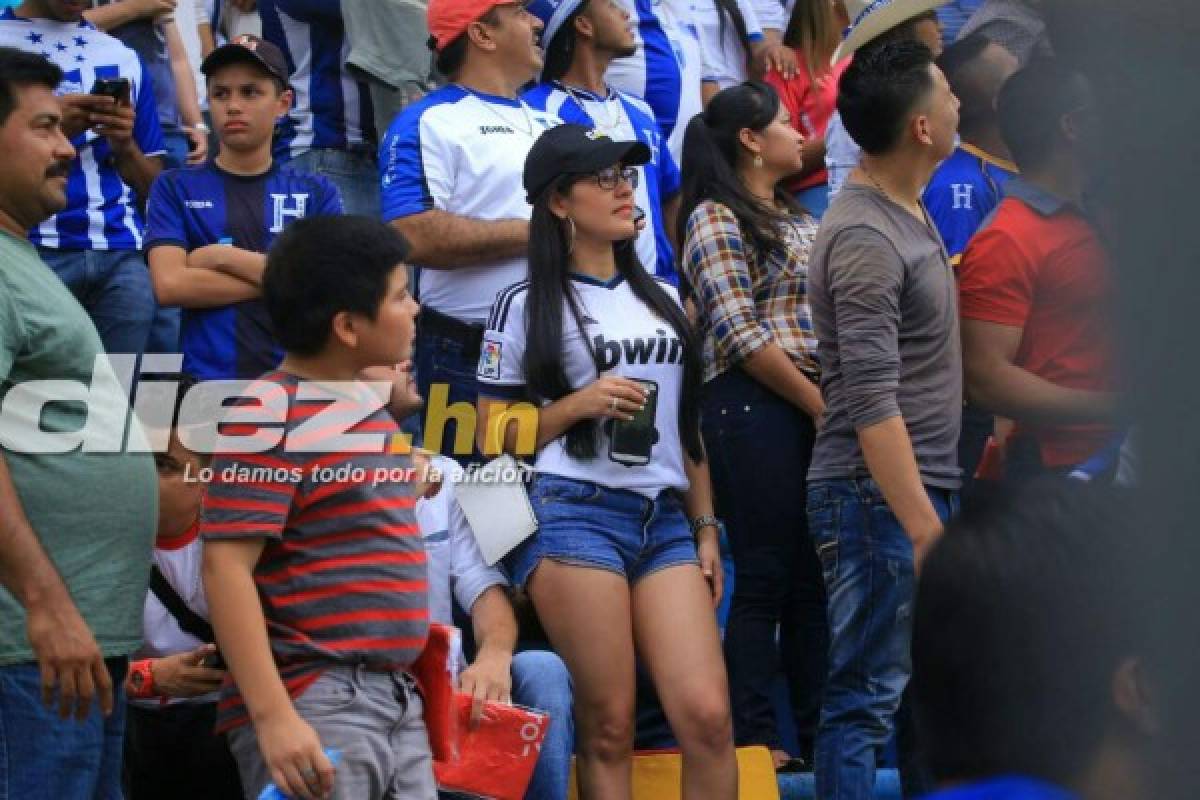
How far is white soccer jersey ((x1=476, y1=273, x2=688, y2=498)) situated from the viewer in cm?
489

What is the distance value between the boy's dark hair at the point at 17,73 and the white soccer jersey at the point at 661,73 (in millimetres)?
3333

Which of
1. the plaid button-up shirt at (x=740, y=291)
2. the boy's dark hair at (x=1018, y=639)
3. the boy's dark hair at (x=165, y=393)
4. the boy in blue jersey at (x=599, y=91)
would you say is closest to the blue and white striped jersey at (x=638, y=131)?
the boy in blue jersey at (x=599, y=91)

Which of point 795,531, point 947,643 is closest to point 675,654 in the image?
point 795,531

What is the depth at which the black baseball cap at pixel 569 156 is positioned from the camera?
16.8ft

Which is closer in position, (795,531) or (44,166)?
(44,166)

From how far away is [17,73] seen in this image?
14.1 ft

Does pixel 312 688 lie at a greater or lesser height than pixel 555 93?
lesser

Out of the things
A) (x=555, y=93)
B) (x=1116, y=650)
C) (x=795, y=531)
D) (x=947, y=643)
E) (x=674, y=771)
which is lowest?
(x=674, y=771)

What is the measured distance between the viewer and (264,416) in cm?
373

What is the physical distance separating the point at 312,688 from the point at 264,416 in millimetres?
562

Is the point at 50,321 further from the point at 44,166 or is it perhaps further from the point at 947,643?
the point at 947,643

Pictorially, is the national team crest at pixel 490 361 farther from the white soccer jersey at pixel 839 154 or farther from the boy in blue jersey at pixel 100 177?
the white soccer jersey at pixel 839 154

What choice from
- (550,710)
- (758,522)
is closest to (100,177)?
(758,522)

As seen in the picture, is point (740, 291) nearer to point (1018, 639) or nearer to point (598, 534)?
point (598, 534)
